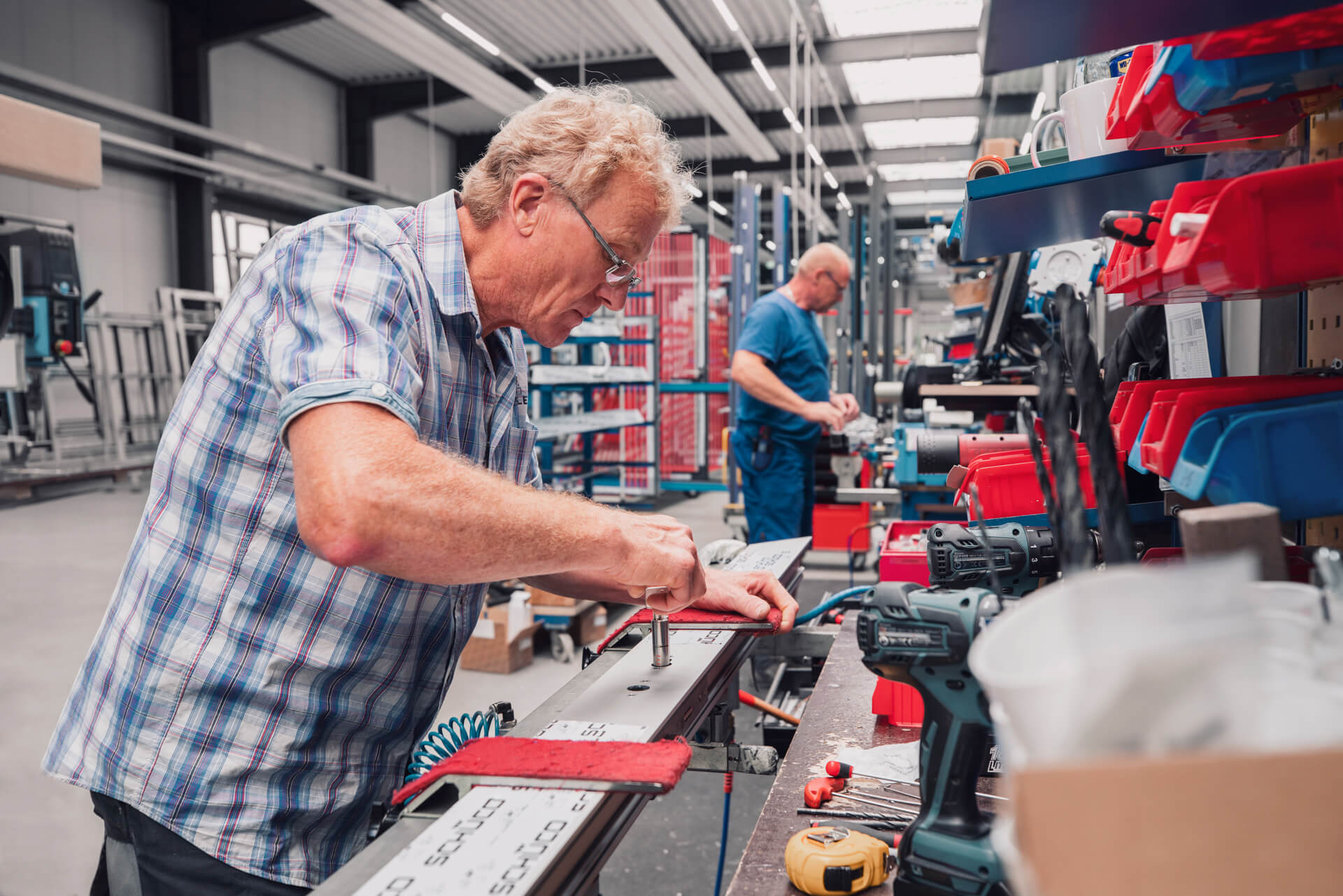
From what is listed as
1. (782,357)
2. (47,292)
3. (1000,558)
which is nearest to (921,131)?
(782,357)

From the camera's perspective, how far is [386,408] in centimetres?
79

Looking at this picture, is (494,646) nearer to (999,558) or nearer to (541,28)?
(999,558)

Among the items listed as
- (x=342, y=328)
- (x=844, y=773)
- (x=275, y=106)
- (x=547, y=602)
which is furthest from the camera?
(x=275, y=106)

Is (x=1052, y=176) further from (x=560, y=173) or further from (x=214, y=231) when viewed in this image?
(x=214, y=231)

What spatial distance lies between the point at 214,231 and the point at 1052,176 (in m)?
10.2

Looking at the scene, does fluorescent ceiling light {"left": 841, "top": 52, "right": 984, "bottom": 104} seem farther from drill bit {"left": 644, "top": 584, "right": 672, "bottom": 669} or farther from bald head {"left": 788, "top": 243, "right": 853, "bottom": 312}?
drill bit {"left": 644, "top": 584, "right": 672, "bottom": 669}

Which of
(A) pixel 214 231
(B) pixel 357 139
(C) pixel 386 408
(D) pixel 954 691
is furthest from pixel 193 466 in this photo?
(B) pixel 357 139

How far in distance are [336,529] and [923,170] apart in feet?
44.2

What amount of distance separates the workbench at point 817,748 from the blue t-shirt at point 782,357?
1.95 m

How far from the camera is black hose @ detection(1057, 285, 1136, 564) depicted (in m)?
0.54

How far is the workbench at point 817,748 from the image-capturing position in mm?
844

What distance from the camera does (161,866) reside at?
0.98 m

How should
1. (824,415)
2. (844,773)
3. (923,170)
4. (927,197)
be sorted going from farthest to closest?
(927,197)
(923,170)
(824,415)
(844,773)

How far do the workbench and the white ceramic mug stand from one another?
25.2 inches
